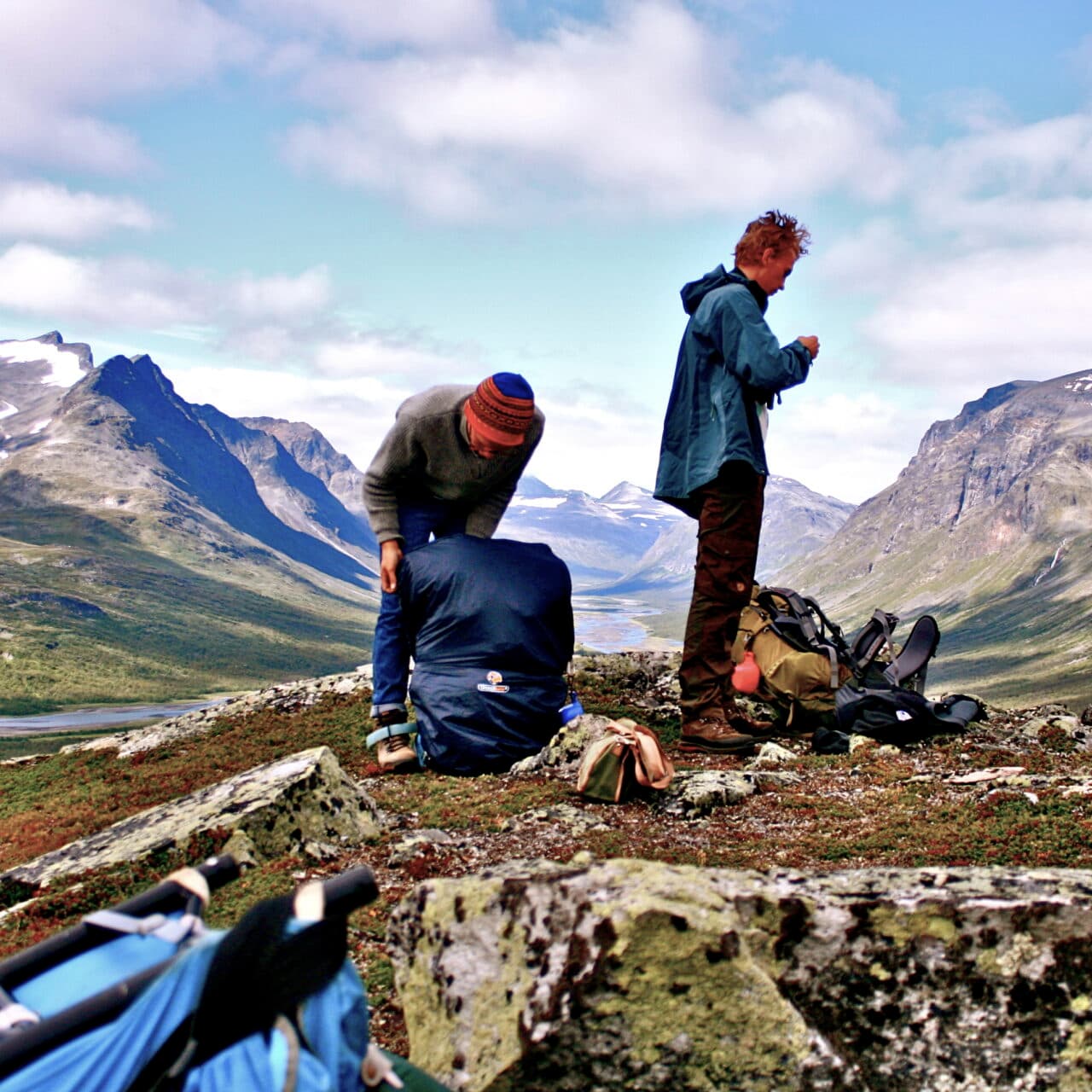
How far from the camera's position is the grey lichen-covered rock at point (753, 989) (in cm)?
359

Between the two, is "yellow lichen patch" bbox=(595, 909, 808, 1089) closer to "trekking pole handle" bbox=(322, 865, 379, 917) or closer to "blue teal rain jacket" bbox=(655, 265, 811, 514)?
"trekking pole handle" bbox=(322, 865, 379, 917)

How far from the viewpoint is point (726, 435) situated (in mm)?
10273

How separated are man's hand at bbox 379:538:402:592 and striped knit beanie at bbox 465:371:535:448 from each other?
1801 millimetres

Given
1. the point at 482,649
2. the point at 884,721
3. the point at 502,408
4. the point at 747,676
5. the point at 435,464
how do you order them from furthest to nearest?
the point at 747,676 → the point at 884,721 → the point at 435,464 → the point at 482,649 → the point at 502,408

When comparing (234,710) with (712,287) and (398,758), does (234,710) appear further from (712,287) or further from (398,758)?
(712,287)

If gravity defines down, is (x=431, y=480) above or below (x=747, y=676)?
above

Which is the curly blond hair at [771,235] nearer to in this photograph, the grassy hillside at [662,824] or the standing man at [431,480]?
the standing man at [431,480]

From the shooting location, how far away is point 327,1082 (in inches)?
95.3

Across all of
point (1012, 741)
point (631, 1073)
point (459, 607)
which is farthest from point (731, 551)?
point (631, 1073)

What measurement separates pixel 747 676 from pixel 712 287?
5516 millimetres

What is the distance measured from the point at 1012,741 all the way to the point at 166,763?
39.1 ft

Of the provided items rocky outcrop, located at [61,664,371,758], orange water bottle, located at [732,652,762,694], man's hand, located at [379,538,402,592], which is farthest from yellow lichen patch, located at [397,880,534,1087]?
rocky outcrop, located at [61,664,371,758]

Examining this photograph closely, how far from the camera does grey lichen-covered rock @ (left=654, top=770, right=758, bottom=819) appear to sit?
8195 mm

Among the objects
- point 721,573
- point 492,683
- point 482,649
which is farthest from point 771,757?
point 482,649
